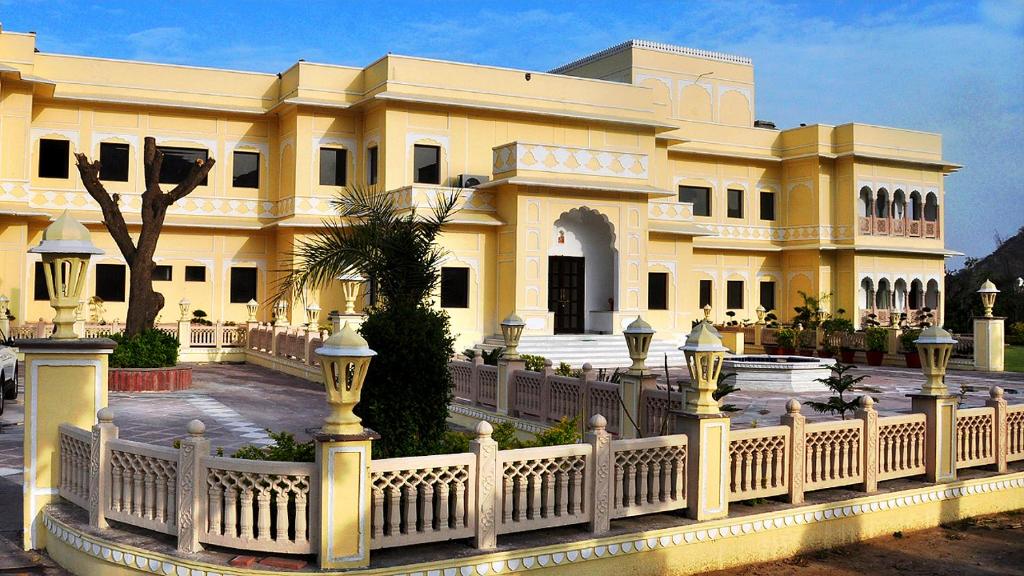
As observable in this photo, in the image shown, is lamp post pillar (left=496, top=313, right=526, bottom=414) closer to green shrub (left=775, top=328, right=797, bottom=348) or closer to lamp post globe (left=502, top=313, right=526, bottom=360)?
lamp post globe (left=502, top=313, right=526, bottom=360)

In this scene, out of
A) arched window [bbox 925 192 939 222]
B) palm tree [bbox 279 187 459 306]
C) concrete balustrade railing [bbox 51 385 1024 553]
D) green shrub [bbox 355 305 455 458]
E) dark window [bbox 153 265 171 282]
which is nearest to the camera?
concrete balustrade railing [bbox 51 385 1024 553]

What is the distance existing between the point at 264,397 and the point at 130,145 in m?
12.7

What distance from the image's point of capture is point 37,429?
647 centimetres

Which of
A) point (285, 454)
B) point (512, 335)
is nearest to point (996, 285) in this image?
point (512, 335)

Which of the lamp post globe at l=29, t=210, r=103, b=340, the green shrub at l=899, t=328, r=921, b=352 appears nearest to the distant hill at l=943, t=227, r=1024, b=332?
the green shrub at l=899, t=328, r=921, b=352

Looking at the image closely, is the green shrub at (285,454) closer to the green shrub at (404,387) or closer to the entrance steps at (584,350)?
the green shrub at (404,387)

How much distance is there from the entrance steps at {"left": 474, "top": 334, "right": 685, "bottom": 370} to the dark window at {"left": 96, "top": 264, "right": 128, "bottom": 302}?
389 inches

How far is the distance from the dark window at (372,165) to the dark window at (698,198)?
1088cm

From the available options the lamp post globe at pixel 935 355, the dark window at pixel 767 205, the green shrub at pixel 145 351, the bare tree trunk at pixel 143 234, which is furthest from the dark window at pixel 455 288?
the lamp post globe at pixel 935 355

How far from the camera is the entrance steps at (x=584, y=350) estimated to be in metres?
21.5

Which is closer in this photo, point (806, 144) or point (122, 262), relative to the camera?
point (122, 262)

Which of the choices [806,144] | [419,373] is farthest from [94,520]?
[806,144]

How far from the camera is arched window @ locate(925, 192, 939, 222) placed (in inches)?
1258

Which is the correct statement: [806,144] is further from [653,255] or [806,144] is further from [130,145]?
[130,145]
